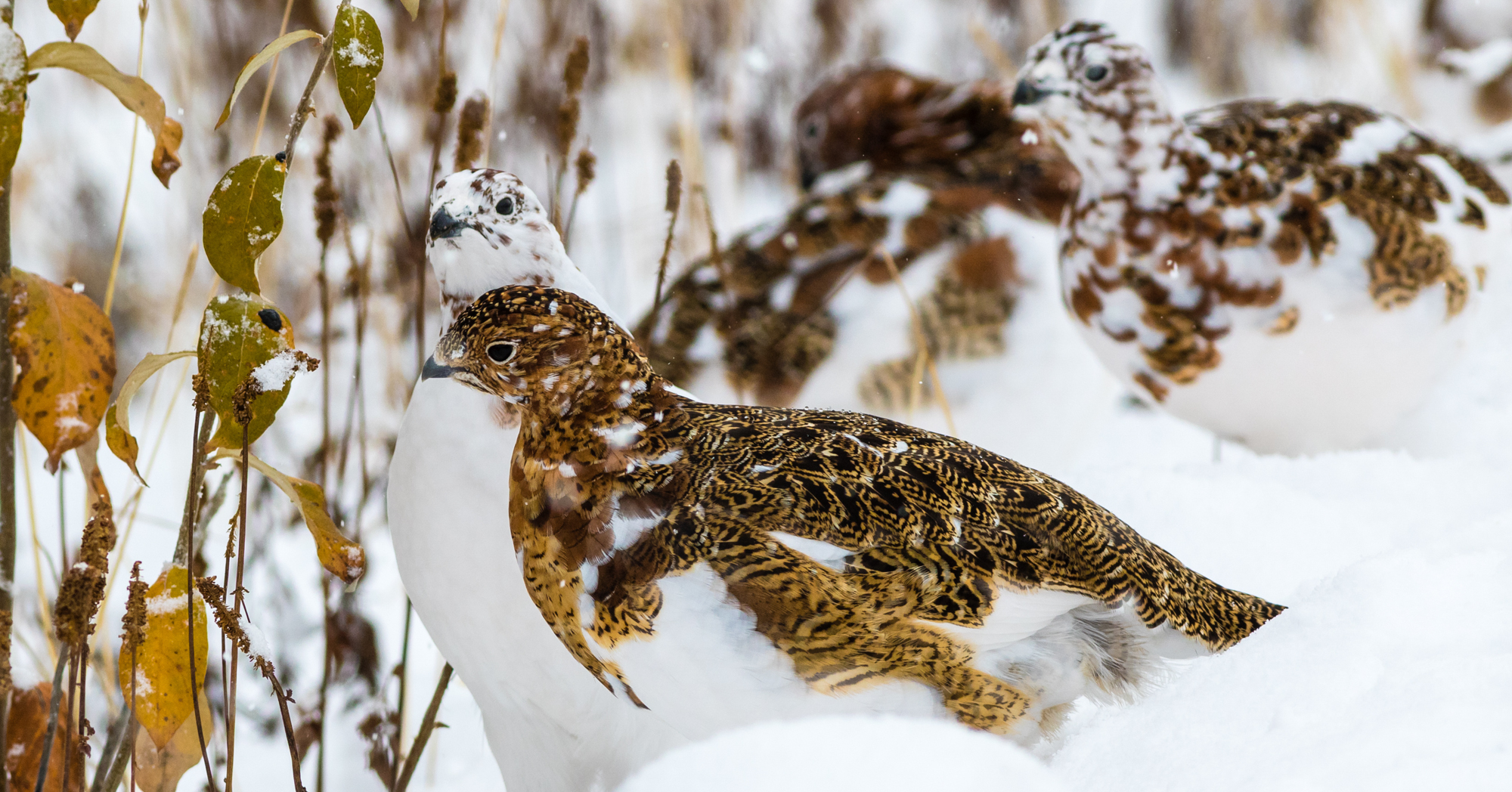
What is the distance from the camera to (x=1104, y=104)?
179 centimetres

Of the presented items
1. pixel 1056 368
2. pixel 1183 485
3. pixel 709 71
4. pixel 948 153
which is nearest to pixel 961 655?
pixel 1183 485

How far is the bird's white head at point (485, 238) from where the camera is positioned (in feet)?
4.19

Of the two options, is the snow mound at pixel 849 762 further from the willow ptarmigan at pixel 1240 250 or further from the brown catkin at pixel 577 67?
the willow ptarmigan at pixel 1240 250

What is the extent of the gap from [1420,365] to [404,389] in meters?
2.01

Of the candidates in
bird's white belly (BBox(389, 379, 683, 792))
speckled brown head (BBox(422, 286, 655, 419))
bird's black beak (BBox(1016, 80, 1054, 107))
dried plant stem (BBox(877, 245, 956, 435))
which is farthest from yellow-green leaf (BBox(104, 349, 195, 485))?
bird's black beak (BBox(1016, 80, 1054, 107))

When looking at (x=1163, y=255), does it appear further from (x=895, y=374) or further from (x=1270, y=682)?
(x=1270, y=682)

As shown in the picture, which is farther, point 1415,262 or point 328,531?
point 1415,262

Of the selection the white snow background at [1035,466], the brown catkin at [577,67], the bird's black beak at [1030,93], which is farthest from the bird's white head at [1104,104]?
the brown catkin at [577,67]

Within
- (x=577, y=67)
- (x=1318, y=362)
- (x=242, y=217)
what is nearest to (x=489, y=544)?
(x=242, y=217)

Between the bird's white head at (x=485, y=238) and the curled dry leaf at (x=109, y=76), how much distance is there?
0.41m

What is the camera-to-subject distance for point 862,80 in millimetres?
2906

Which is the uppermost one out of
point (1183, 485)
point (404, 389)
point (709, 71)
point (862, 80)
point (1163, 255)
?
point (709, 71)

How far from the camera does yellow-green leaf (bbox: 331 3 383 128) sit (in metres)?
0.93

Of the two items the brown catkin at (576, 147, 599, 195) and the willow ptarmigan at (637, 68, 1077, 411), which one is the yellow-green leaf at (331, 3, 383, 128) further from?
the willow ptarmigan at (637, 68, 1077, 411)
